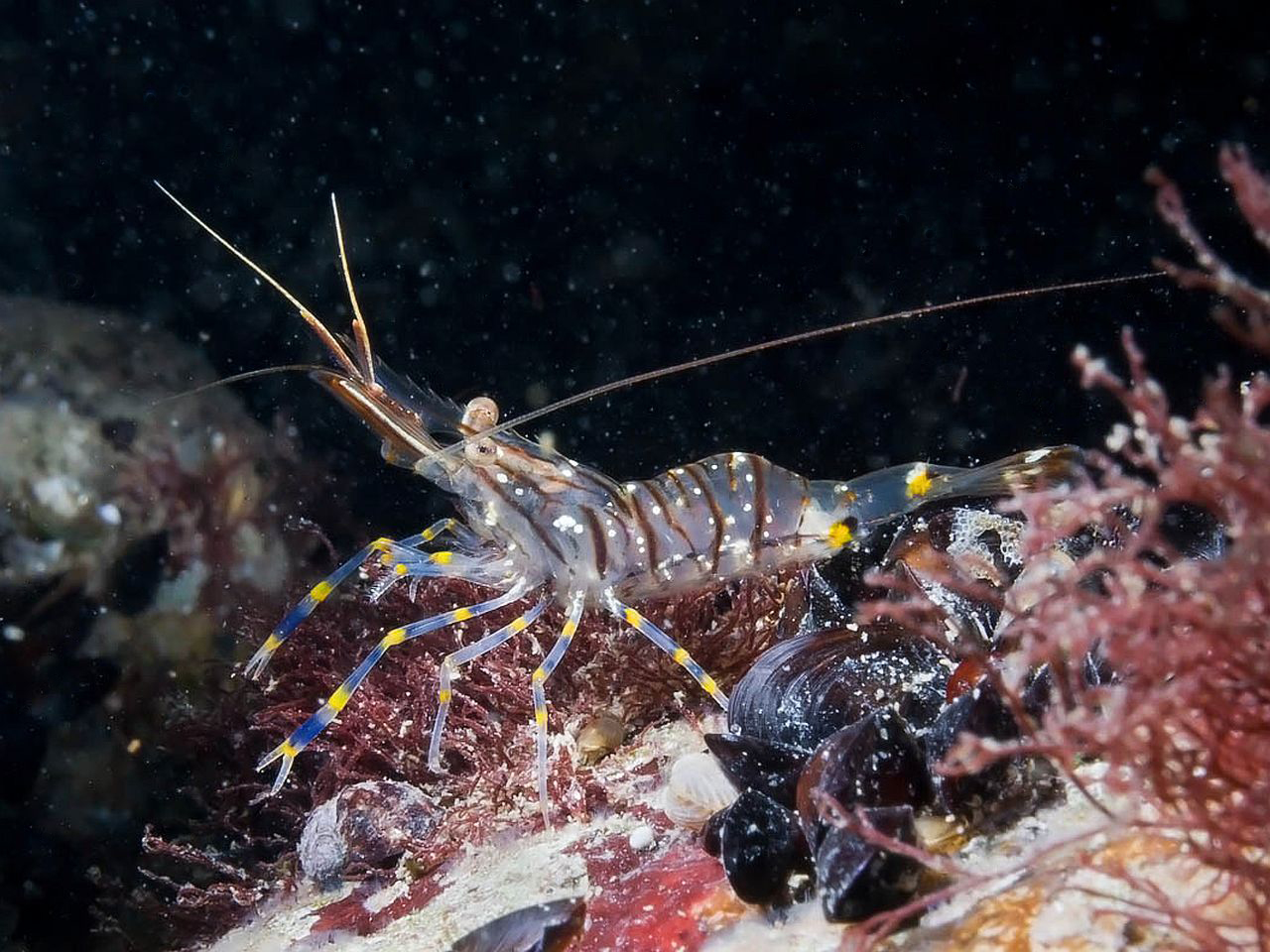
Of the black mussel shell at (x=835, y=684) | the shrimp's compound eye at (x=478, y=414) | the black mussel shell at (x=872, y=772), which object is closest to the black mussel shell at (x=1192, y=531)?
the black mussel shell at (x=835, y=684)

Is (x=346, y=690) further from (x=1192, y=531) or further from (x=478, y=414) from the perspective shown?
(x=1192, y=531)

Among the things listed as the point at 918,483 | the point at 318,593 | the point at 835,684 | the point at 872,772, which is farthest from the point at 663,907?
the point at 918,483

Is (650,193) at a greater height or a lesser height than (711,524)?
greater

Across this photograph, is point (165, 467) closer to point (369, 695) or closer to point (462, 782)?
point (369, 695)

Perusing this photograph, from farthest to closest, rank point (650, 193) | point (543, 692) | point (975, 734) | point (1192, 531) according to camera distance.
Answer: point (650, 193), point (543, 692), point (1192, 531), point (975, 734)

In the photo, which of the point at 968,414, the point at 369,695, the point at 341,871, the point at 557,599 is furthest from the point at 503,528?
the point at 968,414

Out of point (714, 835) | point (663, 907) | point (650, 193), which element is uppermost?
point (650, 193)

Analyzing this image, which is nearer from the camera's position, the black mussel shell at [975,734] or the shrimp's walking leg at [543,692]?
the black mussel shell at [975,734]

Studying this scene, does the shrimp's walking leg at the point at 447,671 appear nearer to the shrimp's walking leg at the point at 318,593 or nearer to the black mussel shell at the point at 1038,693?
the shrimp's walking leg at the point at 318,593
